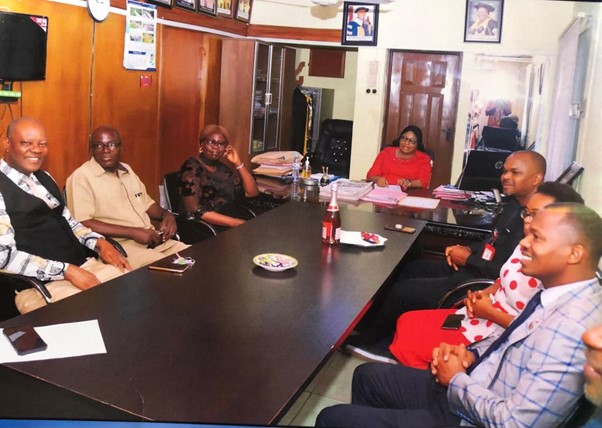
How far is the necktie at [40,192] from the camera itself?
235 cm

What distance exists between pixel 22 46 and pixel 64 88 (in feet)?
0.90

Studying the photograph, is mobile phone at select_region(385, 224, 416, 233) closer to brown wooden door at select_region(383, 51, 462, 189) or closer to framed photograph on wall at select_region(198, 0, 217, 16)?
brown wooden door at select_region(383, 51, 462, 189)

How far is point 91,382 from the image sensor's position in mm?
1402

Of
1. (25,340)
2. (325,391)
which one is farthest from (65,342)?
(325,391)

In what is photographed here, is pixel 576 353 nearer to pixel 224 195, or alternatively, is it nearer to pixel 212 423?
pixel 212 423

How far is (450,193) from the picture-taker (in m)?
2.77

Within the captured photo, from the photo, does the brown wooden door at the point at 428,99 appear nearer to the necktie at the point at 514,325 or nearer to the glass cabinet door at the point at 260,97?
the glass cabinet door at the point at 260,97

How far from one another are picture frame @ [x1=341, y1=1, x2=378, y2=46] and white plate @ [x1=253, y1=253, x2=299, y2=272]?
0.81 metres

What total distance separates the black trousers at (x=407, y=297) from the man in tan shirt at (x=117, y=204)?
968 mm

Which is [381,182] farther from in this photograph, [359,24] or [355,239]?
[359,24]

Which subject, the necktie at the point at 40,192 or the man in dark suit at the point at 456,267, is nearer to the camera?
the man in dark suit at the point at 456,267

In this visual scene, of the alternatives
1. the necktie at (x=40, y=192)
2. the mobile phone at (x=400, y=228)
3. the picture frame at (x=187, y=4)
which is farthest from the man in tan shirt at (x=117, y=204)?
the mobile phone at (x=400, y=228)

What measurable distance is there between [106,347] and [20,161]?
105cm

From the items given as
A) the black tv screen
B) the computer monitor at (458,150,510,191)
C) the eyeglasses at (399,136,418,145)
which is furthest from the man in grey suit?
the black tv screen
